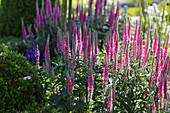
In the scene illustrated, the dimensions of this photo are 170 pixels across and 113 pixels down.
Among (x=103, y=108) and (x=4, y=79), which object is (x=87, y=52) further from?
(x=4, y=79)

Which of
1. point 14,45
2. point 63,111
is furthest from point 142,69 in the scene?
point 14,45

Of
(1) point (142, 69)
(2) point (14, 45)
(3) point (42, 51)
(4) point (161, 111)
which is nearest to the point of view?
(4) point (161, 111)

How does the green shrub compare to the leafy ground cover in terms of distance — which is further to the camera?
the green shrub

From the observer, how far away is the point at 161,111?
8.75 ft

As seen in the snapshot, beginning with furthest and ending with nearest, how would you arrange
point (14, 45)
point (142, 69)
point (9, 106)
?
point (14, 45), point (142, 69), point (9, 106)

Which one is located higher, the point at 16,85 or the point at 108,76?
the point at 108,76

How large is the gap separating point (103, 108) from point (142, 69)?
72 centimetres

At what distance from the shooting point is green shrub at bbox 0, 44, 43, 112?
9.99 ft

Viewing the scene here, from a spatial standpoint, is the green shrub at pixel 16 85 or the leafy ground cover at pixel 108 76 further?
the green shrub at pixel 16 85

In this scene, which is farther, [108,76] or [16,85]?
[16,85]

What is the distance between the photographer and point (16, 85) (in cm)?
321

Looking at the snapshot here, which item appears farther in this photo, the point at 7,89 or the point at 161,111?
the point at 7,89

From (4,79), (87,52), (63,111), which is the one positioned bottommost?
(63,111)

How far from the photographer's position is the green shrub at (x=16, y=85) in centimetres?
304
